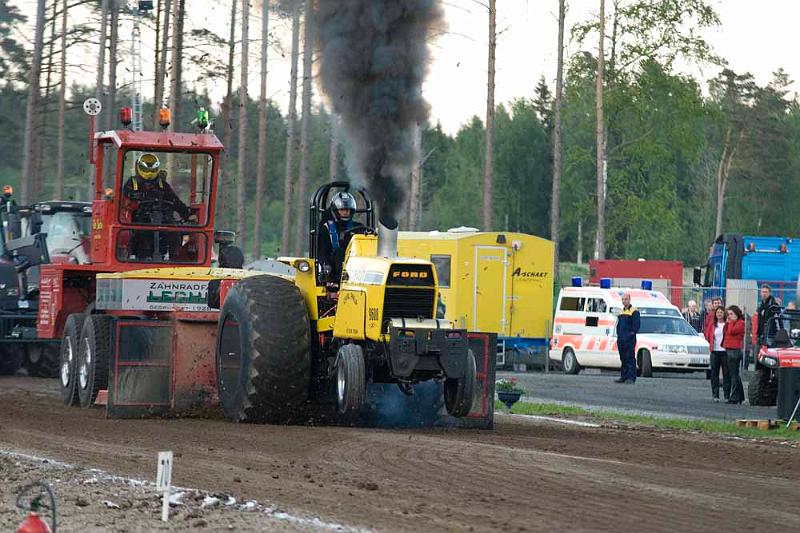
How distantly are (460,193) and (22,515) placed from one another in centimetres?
9146

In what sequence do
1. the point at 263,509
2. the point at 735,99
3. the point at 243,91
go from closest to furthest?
1. the point at 263,509
2. the point at 243,91
3. the point at 735,99

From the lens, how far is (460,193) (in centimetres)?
10088

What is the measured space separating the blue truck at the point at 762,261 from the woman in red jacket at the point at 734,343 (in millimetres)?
13217

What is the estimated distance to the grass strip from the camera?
709 inches

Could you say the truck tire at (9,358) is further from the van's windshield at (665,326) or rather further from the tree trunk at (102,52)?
the tree trunk at (102,52)

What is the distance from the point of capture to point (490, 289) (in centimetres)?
3444

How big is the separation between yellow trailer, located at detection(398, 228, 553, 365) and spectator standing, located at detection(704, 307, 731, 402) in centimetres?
992

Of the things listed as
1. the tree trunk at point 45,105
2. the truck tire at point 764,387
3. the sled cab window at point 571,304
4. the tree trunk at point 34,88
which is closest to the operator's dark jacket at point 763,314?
the truck tire at point 764,387

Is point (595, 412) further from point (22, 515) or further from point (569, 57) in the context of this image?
point (569, 57)

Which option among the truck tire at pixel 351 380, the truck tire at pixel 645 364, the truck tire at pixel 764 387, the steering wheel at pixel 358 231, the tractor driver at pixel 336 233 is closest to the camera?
the truck tire at pixel 351 380

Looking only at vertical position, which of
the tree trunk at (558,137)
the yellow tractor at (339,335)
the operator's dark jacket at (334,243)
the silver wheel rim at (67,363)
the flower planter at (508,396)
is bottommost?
the flower planter at (508,396)

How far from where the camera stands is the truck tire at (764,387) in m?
22.5

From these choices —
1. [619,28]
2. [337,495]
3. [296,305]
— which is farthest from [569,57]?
[337,495]

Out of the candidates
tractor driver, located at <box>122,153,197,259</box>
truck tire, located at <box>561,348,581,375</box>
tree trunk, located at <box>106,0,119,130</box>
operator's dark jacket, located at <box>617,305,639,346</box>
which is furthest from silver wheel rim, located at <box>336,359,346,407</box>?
tree trunk, located at <box>106,0,119,130</box>
